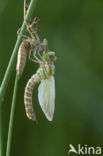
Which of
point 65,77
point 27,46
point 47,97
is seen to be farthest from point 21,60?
point 65,77

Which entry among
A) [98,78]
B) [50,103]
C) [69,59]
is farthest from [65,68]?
[50,103]

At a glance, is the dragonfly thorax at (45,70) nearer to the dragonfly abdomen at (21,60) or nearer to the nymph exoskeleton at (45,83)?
the nymph exoskeleton at (45,83)

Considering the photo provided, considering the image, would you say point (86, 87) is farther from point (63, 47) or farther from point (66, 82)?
point (63, 47)

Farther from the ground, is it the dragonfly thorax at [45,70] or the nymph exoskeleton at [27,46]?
the nymph exoskeleton at [27,46]

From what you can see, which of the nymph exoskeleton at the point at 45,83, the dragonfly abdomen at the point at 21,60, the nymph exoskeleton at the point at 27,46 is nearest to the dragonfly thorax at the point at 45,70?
the nymph exoskeleton at the point at 45,83

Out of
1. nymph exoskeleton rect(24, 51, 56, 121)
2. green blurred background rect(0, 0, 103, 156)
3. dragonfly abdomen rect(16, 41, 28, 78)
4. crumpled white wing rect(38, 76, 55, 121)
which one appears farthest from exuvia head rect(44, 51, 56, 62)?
green blurred background rect(0, 0, 103, 156)

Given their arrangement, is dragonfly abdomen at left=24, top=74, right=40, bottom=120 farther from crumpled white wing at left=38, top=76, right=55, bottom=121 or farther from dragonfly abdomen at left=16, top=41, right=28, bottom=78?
dragonfly abdomen at left=16, top=41, right=28, bottom=78
